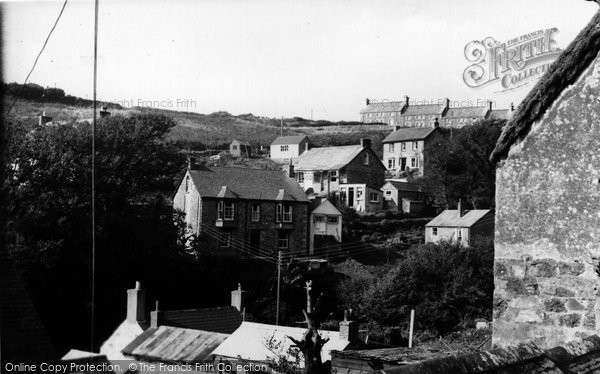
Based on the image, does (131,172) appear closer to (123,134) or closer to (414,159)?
(123,134)

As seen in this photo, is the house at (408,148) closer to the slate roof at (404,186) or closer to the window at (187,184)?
the slate roof at (404,186)

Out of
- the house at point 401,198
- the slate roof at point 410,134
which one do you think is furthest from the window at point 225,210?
the slate roof at point 410,134

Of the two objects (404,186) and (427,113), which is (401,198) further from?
(427,113)

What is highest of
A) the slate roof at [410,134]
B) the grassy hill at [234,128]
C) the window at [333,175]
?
the grassy hill at [234,128]

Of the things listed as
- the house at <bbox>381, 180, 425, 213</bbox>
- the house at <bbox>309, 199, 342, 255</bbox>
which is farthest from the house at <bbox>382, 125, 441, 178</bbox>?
the house at <bbox>309, 199, 342, 255</bbox>

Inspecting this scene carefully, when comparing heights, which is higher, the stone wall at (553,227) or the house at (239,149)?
the house at (239,149)

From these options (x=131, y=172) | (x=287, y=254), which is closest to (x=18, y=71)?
(x=131, y=172)

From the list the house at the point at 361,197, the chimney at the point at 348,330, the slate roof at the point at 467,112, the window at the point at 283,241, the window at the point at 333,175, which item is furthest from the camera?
the slate roof at the point at 467,112
